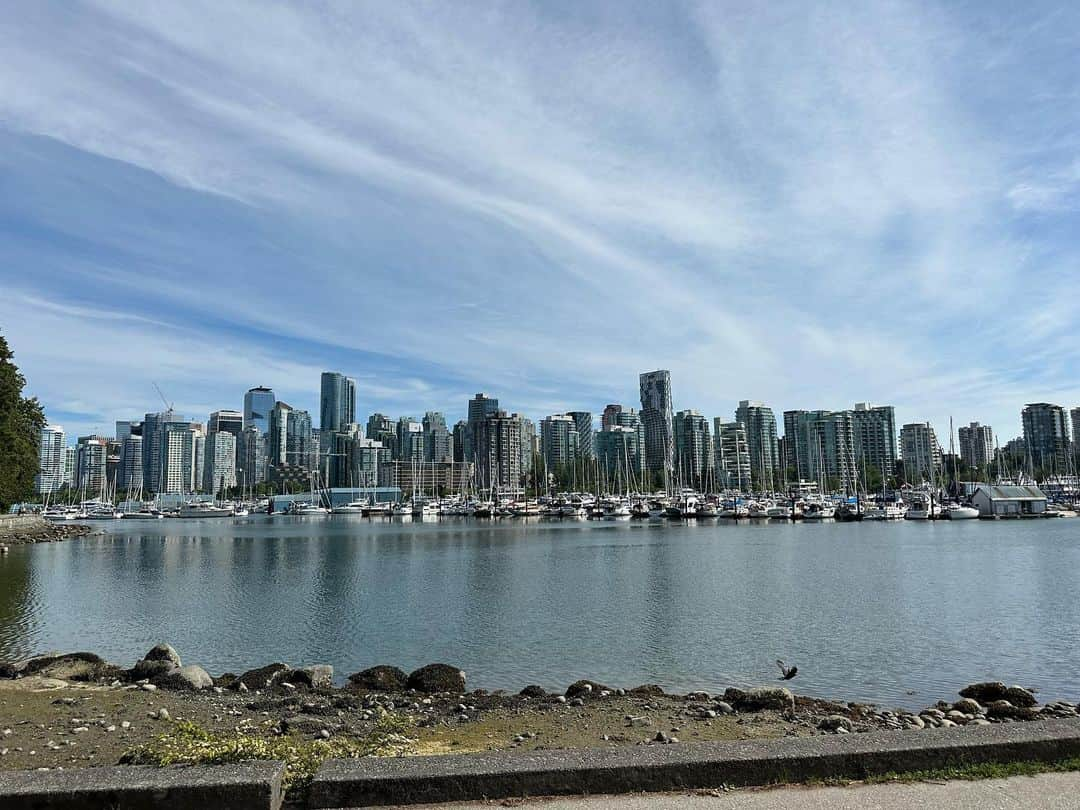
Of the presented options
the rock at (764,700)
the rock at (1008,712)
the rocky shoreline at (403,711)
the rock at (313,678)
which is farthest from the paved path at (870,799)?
the rock at (313,678)

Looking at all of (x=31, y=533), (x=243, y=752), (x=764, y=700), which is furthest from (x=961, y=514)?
(x=243, y=752)

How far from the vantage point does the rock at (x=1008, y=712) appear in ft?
56.8

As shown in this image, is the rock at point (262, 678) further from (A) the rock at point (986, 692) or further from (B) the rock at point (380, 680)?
(A) the rock at point (986, 692)

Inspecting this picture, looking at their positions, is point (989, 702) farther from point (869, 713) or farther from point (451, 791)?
point (451, 791)

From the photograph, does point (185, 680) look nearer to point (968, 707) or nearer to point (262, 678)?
point (262, 678)

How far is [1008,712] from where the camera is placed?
57.9 ft

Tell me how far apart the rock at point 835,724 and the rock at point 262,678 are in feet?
47.1

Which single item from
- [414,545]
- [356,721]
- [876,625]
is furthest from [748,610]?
[414,545]

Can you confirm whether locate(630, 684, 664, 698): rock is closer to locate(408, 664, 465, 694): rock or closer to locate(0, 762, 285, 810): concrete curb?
locate(408, 664, 465, 694): rock

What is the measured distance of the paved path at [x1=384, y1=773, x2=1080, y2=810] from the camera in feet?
25.9

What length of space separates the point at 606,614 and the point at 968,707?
18735 mm

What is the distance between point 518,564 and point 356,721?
150ft

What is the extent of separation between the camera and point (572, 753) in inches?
358

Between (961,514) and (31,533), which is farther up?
(31,533)
